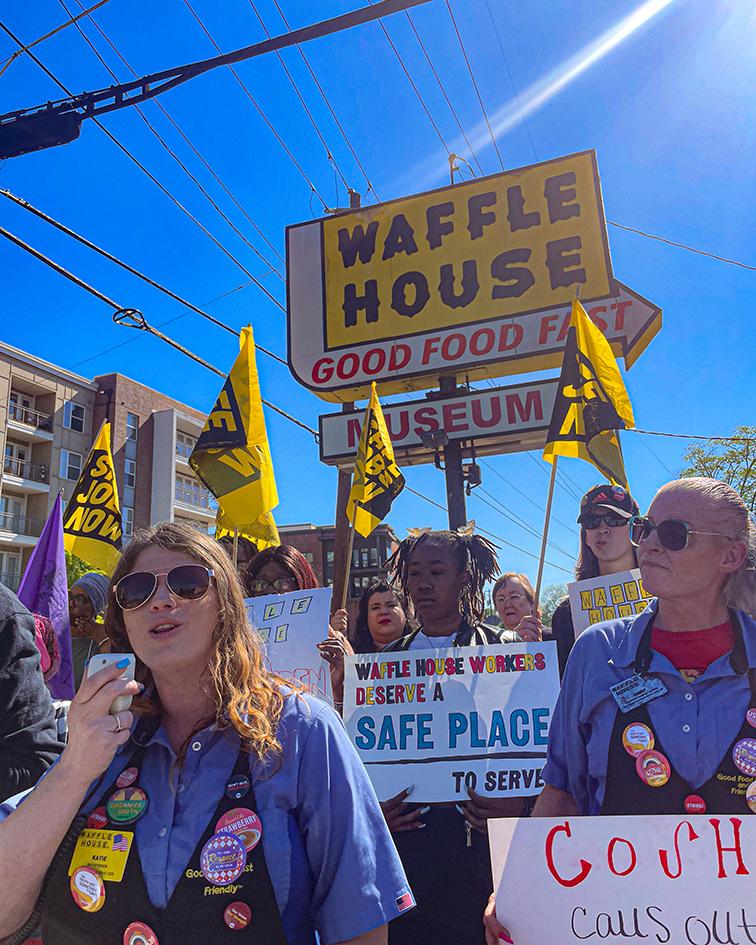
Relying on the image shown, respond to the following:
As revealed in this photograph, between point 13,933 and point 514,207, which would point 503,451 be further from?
point 13,933

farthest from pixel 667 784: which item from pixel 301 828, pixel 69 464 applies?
pixel 69 464

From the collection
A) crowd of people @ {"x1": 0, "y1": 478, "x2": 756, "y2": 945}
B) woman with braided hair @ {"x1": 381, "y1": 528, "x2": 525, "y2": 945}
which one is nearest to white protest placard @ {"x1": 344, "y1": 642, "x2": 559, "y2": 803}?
woman with braided hair @ {"x1": 381, "y1": 528, "x2": 525, "y2": 945}

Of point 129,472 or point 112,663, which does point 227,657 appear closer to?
point 112,663

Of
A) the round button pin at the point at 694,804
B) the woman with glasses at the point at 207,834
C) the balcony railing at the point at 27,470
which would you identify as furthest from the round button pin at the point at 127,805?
the balcony railing at the point at 27,470

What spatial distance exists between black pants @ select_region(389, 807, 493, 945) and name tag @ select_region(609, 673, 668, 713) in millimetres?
987

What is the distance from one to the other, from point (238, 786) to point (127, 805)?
0.84 ft

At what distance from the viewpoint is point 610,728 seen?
1.92 m

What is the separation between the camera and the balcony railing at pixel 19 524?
115 ft

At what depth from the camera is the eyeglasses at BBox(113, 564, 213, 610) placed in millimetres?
1806

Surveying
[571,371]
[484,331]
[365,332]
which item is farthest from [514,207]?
[571,371]

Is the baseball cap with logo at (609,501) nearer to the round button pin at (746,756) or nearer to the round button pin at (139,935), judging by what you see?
the round button pin at (746,756)

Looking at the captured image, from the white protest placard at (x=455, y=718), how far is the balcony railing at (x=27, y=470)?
124 feet

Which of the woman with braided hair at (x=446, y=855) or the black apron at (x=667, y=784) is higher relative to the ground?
the black apron at (x=667, y=784)

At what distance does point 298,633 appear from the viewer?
3.69 m
